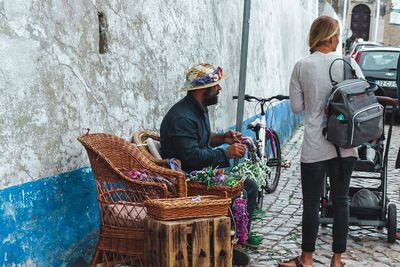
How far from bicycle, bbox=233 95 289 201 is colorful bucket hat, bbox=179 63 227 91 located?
5.24ft

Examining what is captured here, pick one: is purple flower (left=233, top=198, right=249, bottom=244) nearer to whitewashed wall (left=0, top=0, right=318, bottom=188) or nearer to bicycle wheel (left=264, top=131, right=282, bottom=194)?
whitewashed wall (left=0, top=0, right=318, bottom=188)

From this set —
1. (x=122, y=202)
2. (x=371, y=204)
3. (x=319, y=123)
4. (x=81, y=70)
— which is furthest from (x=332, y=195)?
(x=81, y=70)

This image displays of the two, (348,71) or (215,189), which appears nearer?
(215,189)

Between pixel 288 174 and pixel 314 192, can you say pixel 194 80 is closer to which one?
pixel 314 192

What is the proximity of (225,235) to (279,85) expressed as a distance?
9239 mm

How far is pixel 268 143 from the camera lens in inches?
306

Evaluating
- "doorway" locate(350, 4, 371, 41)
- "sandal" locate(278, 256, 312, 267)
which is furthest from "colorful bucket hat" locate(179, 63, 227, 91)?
"doorway" locate(350, 4, 371, 41)

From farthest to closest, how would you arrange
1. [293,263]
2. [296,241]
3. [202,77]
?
1. [296,241]
2. [293,263]
3. [202,77]

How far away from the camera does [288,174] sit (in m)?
9.64

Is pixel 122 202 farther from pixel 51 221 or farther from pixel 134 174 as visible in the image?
pixel 51 221

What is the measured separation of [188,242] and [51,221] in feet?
2.80

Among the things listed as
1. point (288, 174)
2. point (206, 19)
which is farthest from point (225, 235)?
point (288, 174)

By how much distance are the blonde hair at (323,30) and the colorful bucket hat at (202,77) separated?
27.8 inches

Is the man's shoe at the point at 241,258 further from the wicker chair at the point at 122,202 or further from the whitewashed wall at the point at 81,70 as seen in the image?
the whitewashed wall at the point at 81,70
